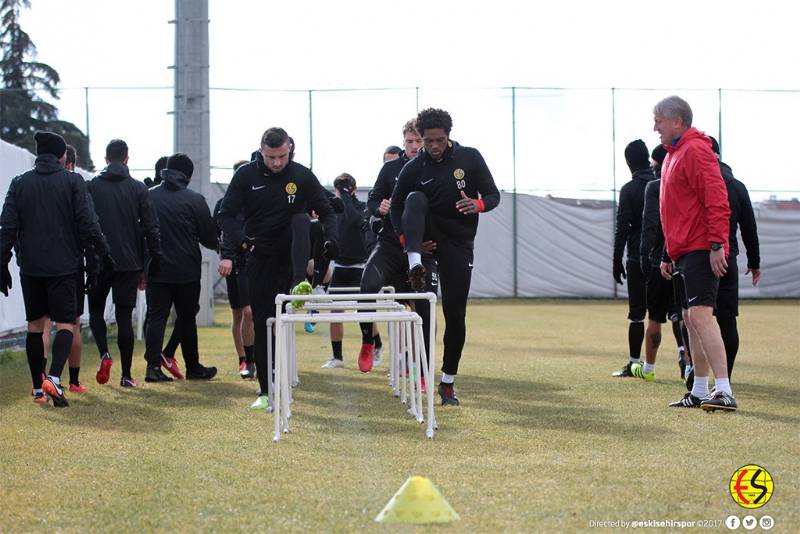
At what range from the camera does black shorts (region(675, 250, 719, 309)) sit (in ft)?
26.8

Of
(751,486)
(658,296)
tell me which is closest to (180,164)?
(658,296)

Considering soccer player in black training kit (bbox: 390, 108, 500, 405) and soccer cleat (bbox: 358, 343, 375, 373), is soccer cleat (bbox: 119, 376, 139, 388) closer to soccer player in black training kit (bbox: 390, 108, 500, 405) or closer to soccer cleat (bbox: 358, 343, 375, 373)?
soccer cleat (bbox: 358, 343, 375, 373)

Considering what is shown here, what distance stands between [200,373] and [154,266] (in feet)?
3.90

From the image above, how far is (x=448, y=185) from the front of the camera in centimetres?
887

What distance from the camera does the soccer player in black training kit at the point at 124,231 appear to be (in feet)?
34.5

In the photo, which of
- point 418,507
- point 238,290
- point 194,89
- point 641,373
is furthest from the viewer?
point 194,89

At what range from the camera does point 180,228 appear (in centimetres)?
1119

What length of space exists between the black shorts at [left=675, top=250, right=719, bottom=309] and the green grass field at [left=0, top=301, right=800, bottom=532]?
29.6 inches

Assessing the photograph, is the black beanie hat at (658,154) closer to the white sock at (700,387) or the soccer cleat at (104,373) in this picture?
the white sock at (700,387)

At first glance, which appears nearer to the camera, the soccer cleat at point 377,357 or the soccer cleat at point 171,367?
the soccer cleat at point 171,367

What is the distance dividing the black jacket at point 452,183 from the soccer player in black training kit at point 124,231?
2.60 m

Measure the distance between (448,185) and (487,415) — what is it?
1.67m

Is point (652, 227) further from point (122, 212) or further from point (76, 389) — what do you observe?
point (76, 389)

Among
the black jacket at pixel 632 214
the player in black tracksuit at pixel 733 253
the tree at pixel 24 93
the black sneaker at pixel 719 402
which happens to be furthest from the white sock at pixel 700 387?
the tree at pixel 24 93
